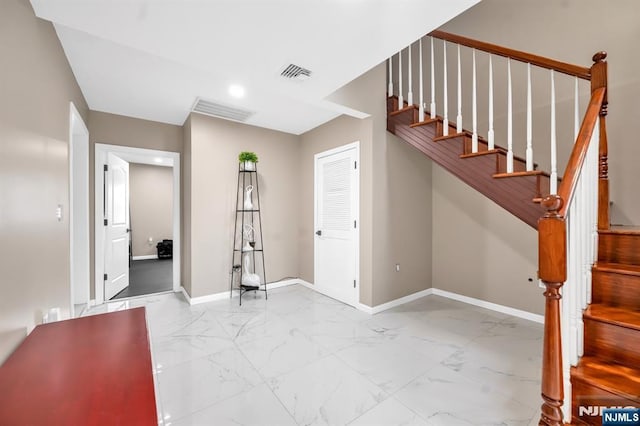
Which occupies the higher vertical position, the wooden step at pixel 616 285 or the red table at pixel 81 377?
the wooden step at pixel 616 285

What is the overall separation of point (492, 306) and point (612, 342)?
7.69 feet

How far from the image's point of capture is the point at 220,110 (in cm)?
351

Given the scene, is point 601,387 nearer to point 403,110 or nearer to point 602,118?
point 602,118

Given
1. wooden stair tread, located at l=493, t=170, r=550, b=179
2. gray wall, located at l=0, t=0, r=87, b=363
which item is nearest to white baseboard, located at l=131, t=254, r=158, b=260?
gray wall, located at l=0, t=0, r=87, b=363

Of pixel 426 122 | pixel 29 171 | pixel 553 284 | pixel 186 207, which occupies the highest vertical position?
pixel 426 122

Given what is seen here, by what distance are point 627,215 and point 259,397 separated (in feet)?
11.9

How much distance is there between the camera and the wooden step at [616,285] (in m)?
1.48

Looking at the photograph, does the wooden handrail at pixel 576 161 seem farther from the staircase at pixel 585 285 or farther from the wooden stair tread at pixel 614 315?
the wooden stair tread at pixel 614 315

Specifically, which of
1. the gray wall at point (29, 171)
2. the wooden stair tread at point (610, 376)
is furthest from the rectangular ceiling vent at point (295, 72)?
the wooden stair tread at point (610, 376)

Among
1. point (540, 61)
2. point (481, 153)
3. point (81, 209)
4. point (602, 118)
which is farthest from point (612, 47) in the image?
point (81, 209)

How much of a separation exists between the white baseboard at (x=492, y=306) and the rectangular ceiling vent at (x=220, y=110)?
3.77 m

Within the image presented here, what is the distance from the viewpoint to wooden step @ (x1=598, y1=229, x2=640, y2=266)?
1683mm

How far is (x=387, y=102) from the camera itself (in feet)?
11.3

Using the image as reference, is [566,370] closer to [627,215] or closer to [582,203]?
[582,203]
